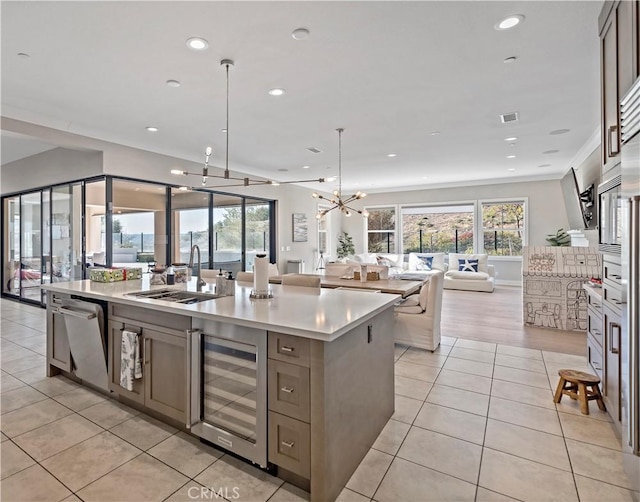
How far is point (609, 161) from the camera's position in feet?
7.11

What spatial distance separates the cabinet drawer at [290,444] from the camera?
1717 millimetres

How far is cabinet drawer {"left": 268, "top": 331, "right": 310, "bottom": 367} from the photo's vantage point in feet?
5.61

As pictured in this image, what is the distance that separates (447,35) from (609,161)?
1407 millimetres

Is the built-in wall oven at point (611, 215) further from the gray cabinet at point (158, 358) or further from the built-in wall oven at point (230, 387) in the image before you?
the gray cabinet at point (158, 358)

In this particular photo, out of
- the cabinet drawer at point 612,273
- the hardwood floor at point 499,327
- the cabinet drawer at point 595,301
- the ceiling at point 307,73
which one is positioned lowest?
the hardwood floor at point 499,327

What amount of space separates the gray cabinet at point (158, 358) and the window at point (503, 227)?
906 cm

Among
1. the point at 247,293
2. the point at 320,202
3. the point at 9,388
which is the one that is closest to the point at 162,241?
the point at 9,388

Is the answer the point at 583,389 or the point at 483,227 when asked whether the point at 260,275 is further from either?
the point at 483,227

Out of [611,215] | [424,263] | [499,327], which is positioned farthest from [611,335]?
[424,263]

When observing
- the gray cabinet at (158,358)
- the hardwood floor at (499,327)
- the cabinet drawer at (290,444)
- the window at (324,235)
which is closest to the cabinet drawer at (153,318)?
the gray cabinet at (158,358)

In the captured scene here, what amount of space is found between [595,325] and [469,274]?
19.6 ft

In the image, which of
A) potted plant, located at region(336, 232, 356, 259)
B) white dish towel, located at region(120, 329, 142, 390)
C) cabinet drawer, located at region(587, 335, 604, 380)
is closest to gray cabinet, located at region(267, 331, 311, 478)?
white dish towel, located at region(120, 329, 142, 390)

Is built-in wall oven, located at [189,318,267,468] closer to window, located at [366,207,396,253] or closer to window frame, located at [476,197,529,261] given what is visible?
window frame, located at [476,197,529,261]

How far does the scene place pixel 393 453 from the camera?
6.88ft
